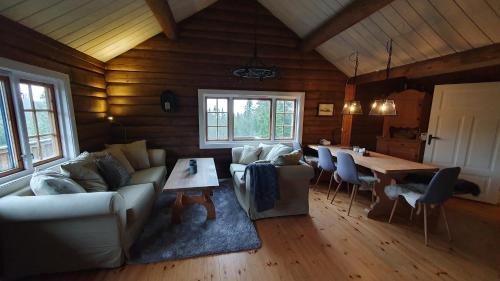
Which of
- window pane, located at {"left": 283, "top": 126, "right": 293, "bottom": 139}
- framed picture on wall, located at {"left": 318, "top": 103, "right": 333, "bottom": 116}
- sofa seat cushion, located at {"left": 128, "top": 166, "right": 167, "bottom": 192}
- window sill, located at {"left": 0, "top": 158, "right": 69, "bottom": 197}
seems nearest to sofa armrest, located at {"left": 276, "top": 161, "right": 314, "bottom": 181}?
sofa seat cushion, located at {"left": 128, "top": 166, "right": 167, "bottom": 192}

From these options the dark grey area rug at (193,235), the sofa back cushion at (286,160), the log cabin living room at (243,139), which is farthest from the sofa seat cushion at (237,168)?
the sofa back cushion at (286,160)

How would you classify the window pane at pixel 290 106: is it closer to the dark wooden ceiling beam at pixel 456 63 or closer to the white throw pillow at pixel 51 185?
the dark wooden ceiling beam at pixel 456 63

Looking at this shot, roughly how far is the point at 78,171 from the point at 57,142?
83cm

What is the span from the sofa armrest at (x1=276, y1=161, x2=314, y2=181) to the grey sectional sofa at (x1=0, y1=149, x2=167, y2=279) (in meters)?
1.76

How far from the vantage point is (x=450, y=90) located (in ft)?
11.3

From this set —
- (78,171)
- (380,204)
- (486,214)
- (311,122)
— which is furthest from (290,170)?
(486,214)

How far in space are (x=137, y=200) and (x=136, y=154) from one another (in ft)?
4.53

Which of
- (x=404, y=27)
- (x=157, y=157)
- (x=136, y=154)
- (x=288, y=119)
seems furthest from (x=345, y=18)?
(x=136, y=154)

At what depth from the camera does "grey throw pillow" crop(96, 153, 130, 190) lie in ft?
8.06

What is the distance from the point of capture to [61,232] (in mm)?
1711

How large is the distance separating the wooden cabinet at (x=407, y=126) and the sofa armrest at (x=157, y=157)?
4.46m

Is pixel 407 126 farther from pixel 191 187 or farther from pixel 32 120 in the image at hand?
pixel 32 120

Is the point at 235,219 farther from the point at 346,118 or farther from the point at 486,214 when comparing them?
the point at 486,214

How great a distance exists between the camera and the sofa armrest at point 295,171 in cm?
267
